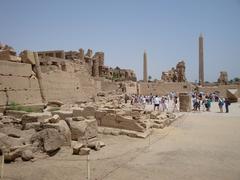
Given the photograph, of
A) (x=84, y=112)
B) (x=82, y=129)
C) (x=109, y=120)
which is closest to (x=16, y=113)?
(x=84, y=112)

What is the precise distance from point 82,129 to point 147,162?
2662 mm

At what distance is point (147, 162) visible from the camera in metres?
7.32

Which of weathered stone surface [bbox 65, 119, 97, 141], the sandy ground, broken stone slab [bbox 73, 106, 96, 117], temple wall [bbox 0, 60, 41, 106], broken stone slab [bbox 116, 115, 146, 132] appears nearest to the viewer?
the sandy ground

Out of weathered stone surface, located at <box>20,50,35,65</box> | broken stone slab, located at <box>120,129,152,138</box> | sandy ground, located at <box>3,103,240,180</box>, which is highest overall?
weathered stone surface, located at <box>20,50,35,65</box>

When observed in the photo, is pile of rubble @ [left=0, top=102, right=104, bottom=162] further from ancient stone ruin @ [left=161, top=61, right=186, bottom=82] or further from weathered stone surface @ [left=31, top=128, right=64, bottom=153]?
ancient stone ruin @ [left=161, top=61, right=186, bottom=82]

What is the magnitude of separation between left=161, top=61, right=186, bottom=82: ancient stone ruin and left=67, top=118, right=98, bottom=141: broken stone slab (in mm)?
47609

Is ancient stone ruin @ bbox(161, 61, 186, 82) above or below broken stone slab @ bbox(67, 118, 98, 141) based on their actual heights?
above

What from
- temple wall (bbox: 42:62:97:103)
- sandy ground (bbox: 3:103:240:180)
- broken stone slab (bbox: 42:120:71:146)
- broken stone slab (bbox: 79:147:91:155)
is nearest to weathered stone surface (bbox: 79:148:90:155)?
broken stone slab (bbox: 79:147:91:155)

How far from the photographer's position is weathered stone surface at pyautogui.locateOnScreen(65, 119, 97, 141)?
29.9 ft

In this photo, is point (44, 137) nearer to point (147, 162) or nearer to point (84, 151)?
point (84, 151)

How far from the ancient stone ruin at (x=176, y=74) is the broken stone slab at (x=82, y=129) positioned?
156ft

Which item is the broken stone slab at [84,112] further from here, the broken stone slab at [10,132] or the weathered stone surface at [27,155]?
the weathered stone surface at [27,155]

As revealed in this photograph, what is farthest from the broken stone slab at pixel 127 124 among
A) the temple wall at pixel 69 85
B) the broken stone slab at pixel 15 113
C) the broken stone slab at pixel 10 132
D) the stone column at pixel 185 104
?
the stone column at pixel 185 104

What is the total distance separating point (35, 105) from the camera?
15.6 meters
